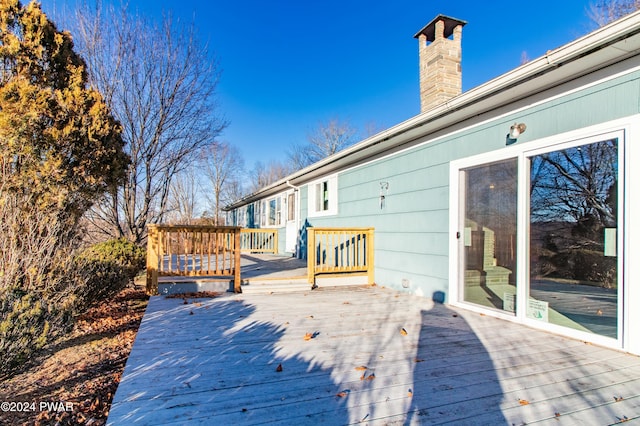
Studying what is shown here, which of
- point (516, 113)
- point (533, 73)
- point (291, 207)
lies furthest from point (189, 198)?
point (533, 73)

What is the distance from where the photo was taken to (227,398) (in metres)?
2.01

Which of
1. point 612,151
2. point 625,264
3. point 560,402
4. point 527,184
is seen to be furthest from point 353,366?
point 612,151

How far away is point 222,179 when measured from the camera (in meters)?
28.2

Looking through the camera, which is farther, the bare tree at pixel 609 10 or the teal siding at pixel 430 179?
the bare tree at pixel 609 10

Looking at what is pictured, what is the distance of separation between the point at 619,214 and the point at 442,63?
3.81m

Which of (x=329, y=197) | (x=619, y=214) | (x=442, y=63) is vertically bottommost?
(x=619, y=214)

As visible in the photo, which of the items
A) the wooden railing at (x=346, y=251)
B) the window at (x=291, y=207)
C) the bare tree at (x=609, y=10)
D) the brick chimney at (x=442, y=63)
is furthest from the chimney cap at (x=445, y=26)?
the bare tree at (x=609, y=10)

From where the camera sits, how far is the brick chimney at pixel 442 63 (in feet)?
18.6

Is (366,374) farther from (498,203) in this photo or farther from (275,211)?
(275,211)

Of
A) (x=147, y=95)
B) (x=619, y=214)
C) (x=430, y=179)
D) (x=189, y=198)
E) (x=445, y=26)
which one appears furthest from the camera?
(x=189, y=198)

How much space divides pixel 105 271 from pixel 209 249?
1.42m

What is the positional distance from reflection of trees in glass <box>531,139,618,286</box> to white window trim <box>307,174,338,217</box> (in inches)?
190

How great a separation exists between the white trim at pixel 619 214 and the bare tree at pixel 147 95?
721 centimetres

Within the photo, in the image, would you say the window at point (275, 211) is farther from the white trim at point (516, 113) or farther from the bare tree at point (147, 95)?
the white trim at point (516, 113)
